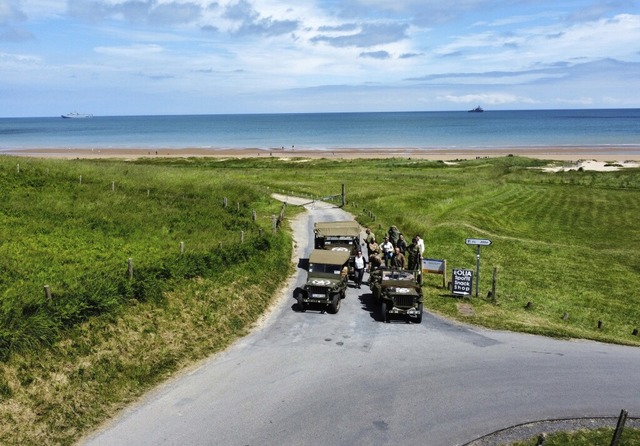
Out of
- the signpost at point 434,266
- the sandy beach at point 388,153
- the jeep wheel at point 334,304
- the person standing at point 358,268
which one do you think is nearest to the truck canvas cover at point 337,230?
the person standing at point 358,268

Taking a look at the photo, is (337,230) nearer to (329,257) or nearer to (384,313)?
(329,257)

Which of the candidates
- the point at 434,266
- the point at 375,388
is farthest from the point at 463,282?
the point at 375,388

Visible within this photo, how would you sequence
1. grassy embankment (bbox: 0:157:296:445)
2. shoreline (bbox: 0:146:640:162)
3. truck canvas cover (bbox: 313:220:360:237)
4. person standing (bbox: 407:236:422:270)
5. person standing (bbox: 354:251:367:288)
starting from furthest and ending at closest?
shoreline (bbox: 0:146:640:162) → truck canvas cover (bbox: 313:220:360:237) → person standing (bbox: 407:236:422:270) → person standing (bbox: 354:251:367:288) → grassy embankment (bbox: 0:157:296:445)

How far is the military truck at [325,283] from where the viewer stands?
23.0 metres

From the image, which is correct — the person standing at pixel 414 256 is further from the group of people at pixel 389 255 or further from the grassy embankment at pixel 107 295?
the grassy embankment at pixel 107 295

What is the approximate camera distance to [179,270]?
22.4 m

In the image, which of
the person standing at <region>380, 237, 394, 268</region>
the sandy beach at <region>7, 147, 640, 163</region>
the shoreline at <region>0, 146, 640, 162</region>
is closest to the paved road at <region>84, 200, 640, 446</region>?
the person standing at <region>380, 237, 394, 268</region>

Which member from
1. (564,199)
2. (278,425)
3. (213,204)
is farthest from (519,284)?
(564,199)

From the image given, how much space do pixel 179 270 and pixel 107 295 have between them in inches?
169

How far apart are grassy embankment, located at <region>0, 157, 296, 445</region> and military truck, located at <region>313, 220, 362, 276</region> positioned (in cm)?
273

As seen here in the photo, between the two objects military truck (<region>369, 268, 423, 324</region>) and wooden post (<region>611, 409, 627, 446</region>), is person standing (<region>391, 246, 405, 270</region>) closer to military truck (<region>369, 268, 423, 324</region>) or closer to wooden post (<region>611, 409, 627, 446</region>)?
military truck (<region>369, 268, 423, 324</region>)

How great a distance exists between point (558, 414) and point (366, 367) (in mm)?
6229

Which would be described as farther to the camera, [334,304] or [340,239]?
[340,239]

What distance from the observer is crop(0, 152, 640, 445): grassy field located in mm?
15312
